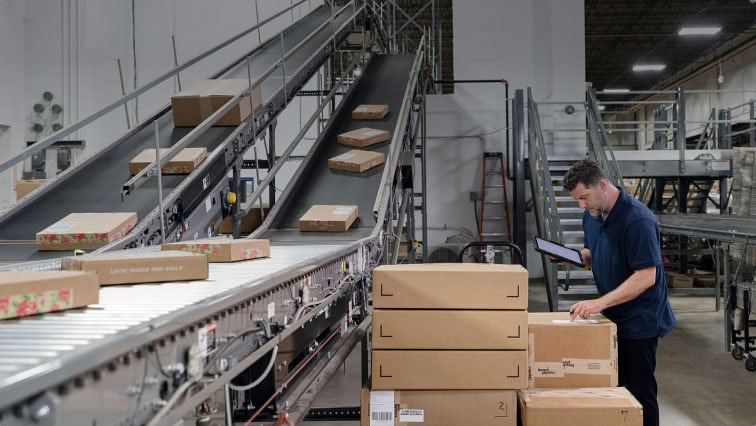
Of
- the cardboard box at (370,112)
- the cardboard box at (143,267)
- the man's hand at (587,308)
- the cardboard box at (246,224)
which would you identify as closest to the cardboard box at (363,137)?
the cardboard box at (370,112)

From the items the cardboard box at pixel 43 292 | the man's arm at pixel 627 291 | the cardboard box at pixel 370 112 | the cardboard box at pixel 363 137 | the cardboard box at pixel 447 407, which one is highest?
the cardboard box at pixel 370 112

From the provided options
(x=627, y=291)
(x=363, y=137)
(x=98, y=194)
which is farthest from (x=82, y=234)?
(x=363, y=137)

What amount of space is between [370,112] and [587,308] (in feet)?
13.8

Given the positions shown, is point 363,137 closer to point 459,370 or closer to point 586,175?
point 586,175

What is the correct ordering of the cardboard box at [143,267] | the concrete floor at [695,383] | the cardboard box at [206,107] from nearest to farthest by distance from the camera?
1. the cardboard box at [143,267]
2. the concrete floor at [695,383]
3. the cardboard box at [206,107]

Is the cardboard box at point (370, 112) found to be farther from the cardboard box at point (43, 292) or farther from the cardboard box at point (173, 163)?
the cardboard box at point (43, 292)

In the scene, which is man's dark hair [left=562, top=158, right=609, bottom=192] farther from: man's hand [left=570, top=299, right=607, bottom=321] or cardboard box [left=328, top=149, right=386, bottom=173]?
cardboard box [left=328, top=149, right=386, bottom=173]

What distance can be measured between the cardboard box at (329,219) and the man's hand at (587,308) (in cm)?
207

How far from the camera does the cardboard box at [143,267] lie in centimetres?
163

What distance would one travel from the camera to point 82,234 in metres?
3.26

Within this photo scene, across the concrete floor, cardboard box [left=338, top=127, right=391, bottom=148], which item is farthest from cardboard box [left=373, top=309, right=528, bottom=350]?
cardboard box [left=338, top=127, right=391, bottom=148]

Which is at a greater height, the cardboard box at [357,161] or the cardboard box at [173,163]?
the cardboard box at [357,161]

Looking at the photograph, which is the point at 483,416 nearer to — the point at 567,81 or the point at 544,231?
the point at 544,231

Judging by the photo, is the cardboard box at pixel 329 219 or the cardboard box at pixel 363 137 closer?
the cardboard box at pixel 329 219
